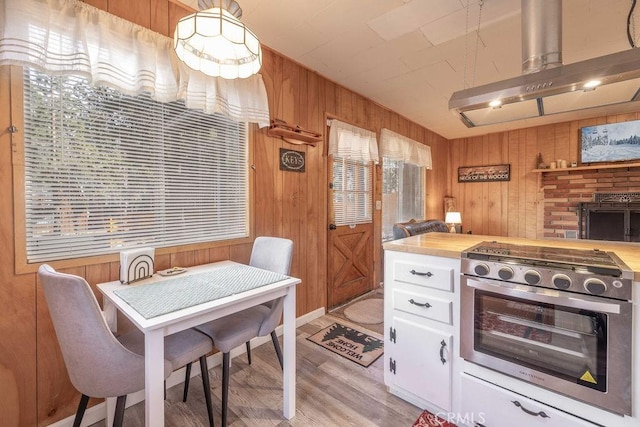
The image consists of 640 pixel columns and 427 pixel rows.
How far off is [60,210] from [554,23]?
2986 mm

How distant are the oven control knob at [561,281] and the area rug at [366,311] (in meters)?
1.87

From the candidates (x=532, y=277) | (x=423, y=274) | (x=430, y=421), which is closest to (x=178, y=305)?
(x=423, y=274)

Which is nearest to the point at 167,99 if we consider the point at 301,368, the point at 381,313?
the point at 301,368

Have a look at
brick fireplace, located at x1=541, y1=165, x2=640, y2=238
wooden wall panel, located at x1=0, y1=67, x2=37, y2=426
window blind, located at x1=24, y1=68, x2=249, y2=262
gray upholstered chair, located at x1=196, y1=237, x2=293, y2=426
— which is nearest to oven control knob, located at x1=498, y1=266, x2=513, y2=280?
gray upholstered chair, located at x1=196, y1=237, x2=293, y2=426

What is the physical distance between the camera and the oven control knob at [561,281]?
3.92 ft

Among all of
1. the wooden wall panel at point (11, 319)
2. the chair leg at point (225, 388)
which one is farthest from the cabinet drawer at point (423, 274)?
the wooden wall panel at point (11, 319)

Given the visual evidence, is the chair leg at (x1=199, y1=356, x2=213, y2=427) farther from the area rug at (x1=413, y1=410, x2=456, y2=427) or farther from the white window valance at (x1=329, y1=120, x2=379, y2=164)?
the white window valance at (x1=329, y1=120, x2=379, y2=164)

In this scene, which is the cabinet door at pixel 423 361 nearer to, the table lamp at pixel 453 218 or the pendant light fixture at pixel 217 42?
the pendant light fixture at pixel 217 42

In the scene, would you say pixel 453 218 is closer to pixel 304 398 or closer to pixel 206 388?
pixel 304 398

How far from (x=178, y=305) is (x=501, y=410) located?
1633 millimetres

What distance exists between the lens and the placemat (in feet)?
4.09

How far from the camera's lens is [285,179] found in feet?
8.61

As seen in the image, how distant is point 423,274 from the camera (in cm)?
163

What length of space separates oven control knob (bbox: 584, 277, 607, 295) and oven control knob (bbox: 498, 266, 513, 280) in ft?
0.85
